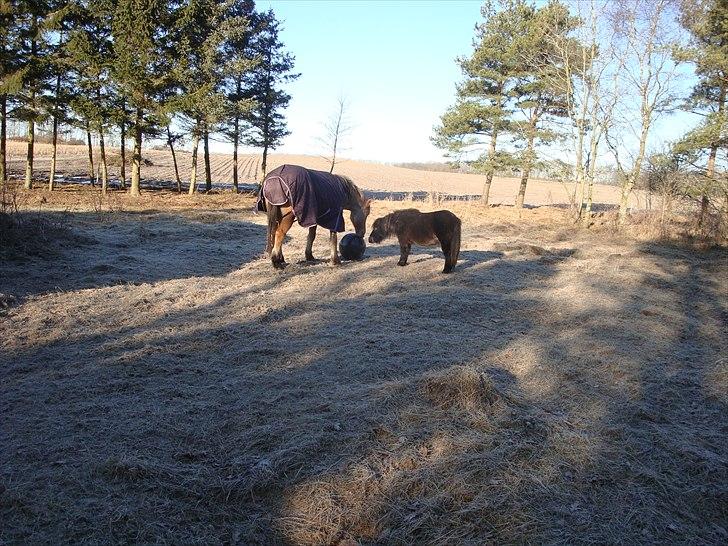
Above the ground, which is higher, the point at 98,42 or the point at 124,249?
the point at 98,42

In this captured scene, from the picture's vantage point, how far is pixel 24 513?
8.41 feet

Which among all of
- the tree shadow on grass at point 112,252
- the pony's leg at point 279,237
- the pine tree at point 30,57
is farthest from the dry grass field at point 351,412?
the pine tree at point 30,57

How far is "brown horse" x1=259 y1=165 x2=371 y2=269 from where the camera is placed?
866 centimetres

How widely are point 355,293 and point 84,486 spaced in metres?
Result: 5.31

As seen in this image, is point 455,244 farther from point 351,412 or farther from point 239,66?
point 239,66

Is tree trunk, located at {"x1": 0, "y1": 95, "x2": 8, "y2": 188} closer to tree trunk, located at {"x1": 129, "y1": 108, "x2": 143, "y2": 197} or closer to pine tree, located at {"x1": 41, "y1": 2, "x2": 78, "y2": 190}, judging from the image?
pine tree, located at {"x1": 41, "y1": 2, "x2": 78, "y2": 190}

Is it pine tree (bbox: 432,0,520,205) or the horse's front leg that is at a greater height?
pine tree (bbox: 432,0,520,205)

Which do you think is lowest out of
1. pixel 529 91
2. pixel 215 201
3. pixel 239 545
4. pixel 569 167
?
pixel 239 545

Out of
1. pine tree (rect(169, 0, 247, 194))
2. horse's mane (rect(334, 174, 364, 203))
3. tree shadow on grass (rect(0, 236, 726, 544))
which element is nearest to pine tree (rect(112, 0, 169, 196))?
pine tree (rect(169, 0, 247, 194))

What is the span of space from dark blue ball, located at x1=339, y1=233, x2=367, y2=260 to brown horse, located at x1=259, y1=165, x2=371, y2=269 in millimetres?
497

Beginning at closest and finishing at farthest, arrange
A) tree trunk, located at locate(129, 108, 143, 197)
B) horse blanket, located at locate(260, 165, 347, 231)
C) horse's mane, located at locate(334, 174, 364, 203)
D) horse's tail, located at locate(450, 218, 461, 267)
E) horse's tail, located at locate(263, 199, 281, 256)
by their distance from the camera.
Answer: horse blanket, located at locate(260, 165, 347, 231)
horse's tail, located at locate(450, 218, 461, 267)
horse's tail, located at locate(263, 199, 281, 256)
horse's mane, located at locate(334, 174, 364, 203)
tree trunk, located at locate(129, 108, 143, 197)

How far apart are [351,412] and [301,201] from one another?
220 inches

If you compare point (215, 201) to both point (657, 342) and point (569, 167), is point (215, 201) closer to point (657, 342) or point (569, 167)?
point (569, 167)

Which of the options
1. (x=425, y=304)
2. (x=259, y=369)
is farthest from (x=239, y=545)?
→ (x=425, y=304)
